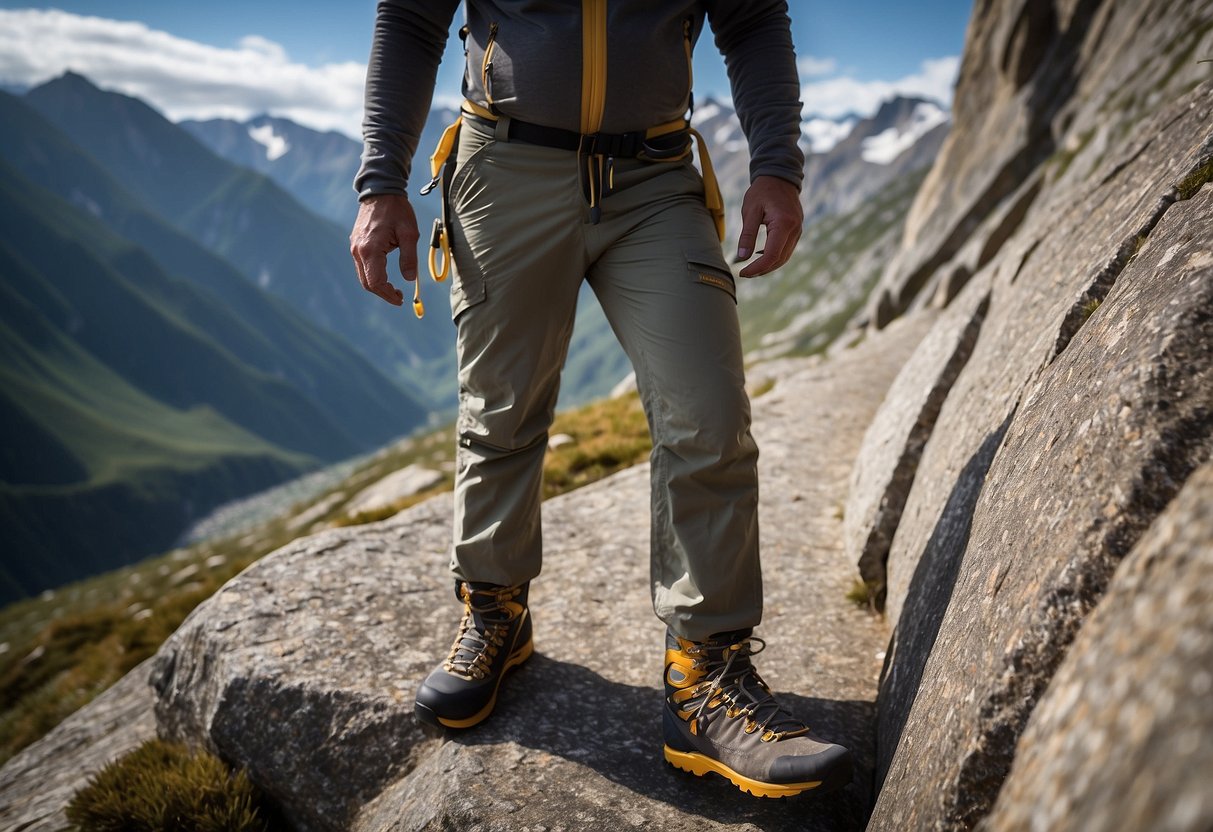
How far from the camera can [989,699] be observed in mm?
2396

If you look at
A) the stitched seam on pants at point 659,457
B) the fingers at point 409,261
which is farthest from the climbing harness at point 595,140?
the stitched seam on pants at point 659,457

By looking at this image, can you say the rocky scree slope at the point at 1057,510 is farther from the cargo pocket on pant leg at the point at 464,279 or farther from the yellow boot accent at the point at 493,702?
the cargo pocket on pant leg at the point at 464,279

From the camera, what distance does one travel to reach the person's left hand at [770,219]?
12.8 ft

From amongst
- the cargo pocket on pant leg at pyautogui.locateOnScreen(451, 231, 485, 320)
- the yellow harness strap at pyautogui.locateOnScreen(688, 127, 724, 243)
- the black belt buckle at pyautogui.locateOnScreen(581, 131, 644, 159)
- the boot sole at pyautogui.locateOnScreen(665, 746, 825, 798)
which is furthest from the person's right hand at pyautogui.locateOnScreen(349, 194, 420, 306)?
the boot sole at pyautogui.locateOnScreen(665, 746, 825, 798)

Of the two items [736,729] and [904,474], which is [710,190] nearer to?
[736,729]

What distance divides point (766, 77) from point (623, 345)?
1.83 m

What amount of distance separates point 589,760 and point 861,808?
142cm

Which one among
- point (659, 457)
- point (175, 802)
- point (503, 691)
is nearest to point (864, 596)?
point (659, 457)

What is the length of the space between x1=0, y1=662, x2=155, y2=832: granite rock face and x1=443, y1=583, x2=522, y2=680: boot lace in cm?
280

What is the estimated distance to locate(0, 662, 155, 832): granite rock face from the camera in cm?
510

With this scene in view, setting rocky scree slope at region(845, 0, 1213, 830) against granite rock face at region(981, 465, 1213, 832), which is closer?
granite rock face at region(981, 465, 1213, 832)

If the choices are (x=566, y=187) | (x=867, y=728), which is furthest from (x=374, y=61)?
(x=867, y=728)

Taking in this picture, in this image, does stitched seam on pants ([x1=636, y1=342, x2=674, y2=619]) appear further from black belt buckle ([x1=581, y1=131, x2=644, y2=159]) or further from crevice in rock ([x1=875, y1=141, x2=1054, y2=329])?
crevice in rock ([x1=875, y1=141, x2=1054, y2=329])

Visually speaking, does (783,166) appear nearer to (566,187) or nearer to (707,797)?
(566,187)
